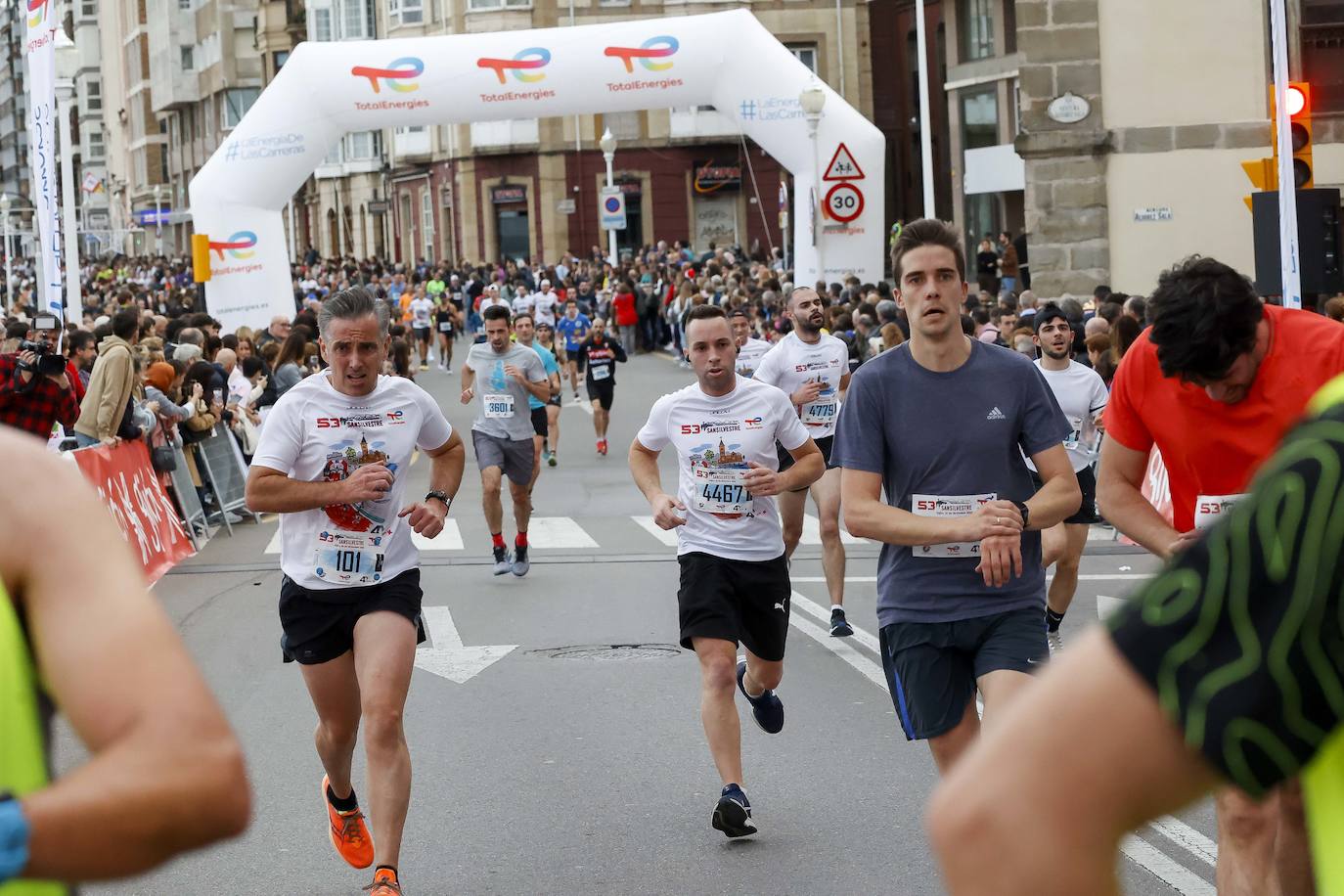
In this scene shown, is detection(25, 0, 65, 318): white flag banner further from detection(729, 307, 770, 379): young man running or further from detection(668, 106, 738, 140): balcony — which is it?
detection(668, 106, 738, 140): balcony

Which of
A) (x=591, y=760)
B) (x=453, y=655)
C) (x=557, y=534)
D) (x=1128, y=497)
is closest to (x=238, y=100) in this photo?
(x=557, y=534)

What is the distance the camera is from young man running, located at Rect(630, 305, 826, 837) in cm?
Result: 693

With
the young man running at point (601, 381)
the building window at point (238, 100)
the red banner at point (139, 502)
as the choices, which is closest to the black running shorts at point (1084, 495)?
the red banner at point (139, 502)

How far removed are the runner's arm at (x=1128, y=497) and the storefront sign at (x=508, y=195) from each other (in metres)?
61.8

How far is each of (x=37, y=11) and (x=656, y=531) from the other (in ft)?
A: 30.3

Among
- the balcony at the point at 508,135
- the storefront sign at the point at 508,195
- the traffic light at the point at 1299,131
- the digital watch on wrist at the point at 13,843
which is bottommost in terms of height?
the digital watch on wrist at the point at 13,843

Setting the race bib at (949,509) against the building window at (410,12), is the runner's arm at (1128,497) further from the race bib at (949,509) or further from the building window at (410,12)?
the building window at (410,12)

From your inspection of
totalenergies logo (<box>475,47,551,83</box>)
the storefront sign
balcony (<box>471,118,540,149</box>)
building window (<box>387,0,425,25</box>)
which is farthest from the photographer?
building window (<box>387,0,425,25</box>)

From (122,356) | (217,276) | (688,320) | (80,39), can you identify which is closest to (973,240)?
(217,276)

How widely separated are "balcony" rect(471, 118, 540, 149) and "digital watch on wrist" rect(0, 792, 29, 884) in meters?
64.6

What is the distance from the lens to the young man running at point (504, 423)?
1416 cm

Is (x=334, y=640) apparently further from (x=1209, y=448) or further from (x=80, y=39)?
(x=80, y=39)

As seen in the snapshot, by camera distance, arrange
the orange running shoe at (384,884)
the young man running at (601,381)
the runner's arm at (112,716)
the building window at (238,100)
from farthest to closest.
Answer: the building window at (238,100)
the young man running at (601,381)
the orange running shoe at (384,884)
the runner's arm at (112,716)

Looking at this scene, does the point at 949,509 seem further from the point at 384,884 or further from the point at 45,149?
the point at 45,149
